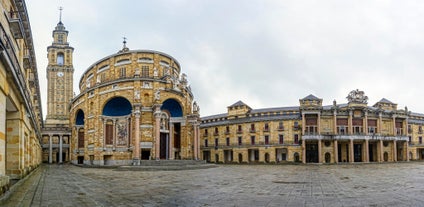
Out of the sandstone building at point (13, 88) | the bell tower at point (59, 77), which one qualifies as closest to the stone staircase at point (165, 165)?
the sandstone building at point (13, 88)

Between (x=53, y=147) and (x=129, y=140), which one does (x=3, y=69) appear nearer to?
(x=129, y=140)

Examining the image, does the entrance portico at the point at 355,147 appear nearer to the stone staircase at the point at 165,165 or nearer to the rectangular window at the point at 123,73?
the stone staircase at the point at 165,165

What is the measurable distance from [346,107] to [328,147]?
790 cm

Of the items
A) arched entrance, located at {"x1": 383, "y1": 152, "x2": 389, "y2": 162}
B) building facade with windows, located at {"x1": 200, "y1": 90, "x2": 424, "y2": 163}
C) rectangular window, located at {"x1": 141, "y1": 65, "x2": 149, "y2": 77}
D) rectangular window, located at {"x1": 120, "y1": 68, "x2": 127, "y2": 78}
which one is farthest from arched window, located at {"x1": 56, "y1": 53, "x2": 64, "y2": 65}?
arched entrance, located at {"x1": 383, "y1": 152, "x2": 389, "y2": 162}

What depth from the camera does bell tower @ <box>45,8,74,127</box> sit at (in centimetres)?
8844

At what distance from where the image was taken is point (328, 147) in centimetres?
5916

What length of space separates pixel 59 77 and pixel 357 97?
7187 cm

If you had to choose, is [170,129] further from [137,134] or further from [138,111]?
[138,111]

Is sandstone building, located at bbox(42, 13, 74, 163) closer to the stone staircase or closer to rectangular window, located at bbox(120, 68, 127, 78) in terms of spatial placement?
rectangular window, located at bbox(120, 68, 127, 78)

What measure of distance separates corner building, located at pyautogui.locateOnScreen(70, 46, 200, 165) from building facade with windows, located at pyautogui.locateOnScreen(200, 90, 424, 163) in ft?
57.1

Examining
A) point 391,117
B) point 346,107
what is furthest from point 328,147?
point 391,117

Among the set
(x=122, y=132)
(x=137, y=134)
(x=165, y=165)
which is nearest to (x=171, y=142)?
(x=137, y=134)

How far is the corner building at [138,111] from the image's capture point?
140 ft

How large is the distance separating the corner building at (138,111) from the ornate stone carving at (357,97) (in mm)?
29474
